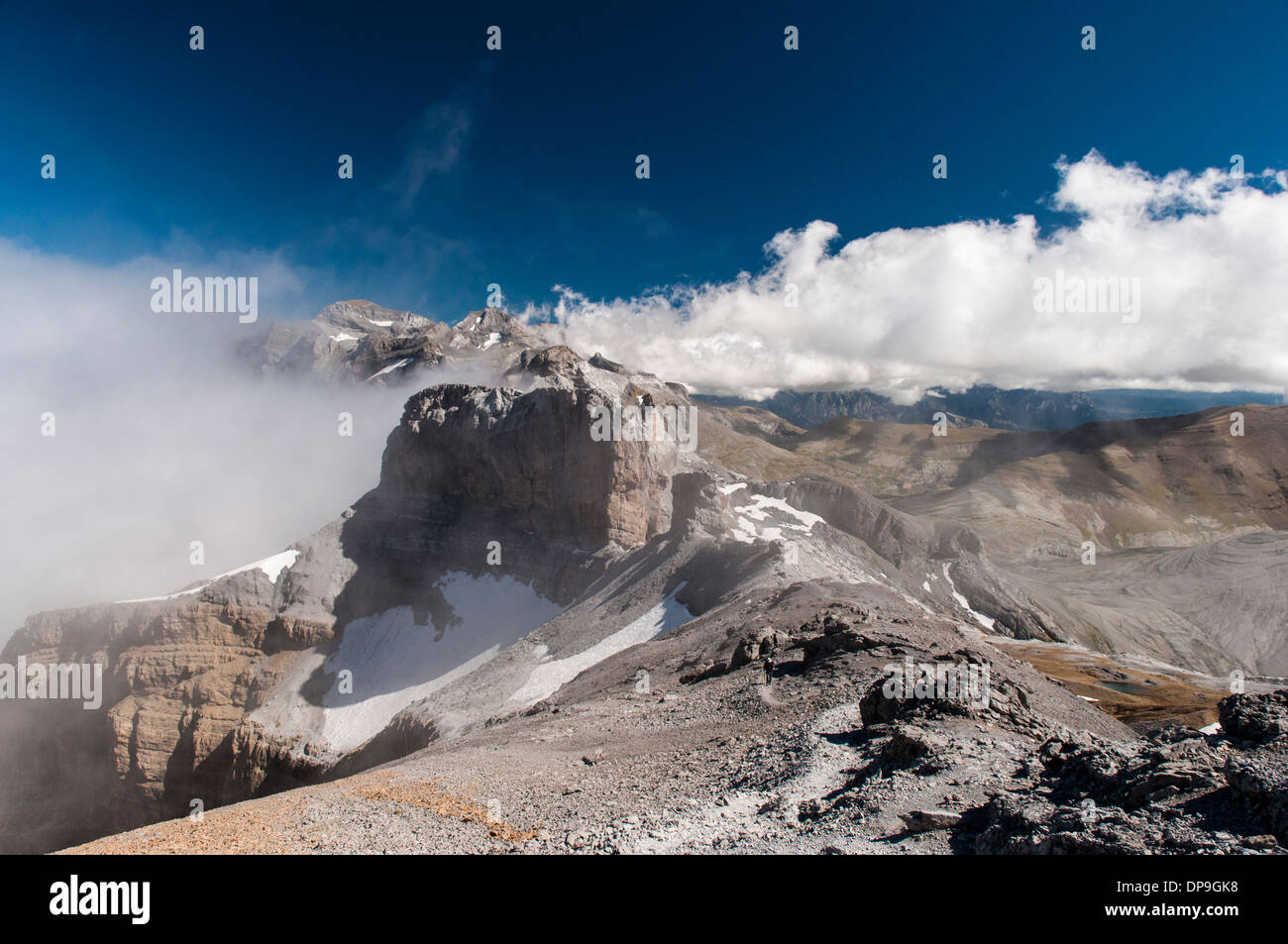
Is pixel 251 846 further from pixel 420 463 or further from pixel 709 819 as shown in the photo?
pixel 420 463

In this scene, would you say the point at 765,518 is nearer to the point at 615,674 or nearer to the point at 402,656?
the point at 402,656

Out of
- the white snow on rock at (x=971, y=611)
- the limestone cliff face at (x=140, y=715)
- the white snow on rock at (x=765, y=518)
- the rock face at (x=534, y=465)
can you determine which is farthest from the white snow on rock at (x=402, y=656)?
the white snow on rock at (x=971, y=611)

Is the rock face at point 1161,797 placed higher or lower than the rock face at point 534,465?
lower

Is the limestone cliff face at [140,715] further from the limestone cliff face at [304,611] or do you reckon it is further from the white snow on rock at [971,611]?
the white snow on rock at [971,611]

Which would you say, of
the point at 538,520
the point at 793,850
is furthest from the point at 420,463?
the point at 793,850

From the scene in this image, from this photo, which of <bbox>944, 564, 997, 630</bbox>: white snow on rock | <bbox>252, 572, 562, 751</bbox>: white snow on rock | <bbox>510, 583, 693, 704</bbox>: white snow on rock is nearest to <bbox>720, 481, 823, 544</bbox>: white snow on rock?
<bbox>510, 583, 693, 704</bbox>: white snow on rock
